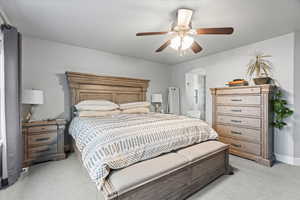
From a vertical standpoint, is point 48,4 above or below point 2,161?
above

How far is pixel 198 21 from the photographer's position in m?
2.25

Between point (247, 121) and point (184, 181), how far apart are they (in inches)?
75.2

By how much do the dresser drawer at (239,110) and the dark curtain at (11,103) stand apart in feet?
12.1

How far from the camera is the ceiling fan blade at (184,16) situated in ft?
6.14

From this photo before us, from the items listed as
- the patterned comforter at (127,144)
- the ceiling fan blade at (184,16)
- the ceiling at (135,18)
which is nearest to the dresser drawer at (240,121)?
the patterned comforter at (127,144)

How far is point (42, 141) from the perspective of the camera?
2654 mm

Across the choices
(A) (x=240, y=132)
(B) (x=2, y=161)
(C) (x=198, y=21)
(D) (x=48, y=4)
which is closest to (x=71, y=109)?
(B) (x=2, y=161)

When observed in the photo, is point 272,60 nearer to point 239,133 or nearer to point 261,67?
point 261,67

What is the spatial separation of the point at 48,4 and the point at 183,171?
272 centimetres

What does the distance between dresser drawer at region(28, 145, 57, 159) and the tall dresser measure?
136 inches

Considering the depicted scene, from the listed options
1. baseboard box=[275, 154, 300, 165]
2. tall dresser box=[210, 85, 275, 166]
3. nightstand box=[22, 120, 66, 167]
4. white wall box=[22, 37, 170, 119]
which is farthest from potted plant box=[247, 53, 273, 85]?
nightstand box=[22, 120, 66, 167]

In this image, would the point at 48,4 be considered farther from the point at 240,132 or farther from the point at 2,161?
the point at 240,132

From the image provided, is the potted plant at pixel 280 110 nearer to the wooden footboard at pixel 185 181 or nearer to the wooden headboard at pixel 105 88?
the wooden footboard at pixel 185 181

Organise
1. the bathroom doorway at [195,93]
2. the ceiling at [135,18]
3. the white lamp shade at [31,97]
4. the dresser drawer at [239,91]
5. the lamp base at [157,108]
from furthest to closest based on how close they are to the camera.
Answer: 1. the lamp base at [157,108]
2. the bathroom doorway at [195,93]
3. the dresser drawer at [239,91]
4. the white lamp shade at [31,97]
5. the ceiling at [135,18]
